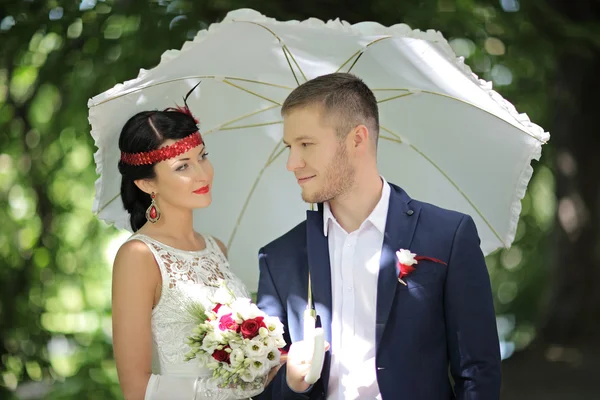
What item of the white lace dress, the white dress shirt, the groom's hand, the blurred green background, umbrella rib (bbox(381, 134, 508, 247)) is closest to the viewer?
the groom's hand

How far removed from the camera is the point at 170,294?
148 inches

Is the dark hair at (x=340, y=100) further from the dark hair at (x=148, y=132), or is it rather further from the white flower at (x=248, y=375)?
the white flower at (x=248, y=375)

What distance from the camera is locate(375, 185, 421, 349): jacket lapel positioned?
3.12 metres

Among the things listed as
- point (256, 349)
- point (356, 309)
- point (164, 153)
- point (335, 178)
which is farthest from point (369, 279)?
point (164, 153)

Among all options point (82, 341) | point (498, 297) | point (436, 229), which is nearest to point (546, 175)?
point (498, 297)

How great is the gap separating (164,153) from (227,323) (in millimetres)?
882

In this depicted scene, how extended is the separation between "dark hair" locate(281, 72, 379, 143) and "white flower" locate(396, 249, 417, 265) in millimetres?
491

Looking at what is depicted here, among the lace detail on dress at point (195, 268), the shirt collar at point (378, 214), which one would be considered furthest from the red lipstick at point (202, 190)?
the shirt collar at point (378, 214)

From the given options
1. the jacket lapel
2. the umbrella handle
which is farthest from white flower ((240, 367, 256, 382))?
the jacket lapel

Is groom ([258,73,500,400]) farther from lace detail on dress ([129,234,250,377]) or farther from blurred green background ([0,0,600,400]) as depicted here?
blurred green background ([0,0,600,400])

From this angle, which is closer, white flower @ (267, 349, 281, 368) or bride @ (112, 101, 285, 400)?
white flower @ (267, 349, 281, 368)

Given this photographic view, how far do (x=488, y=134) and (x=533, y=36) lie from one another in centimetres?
361

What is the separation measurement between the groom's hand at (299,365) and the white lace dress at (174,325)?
2.22 feet

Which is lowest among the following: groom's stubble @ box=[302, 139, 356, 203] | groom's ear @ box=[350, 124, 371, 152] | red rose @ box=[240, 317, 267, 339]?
red rose @ box=[240, 317, 267, 339]
